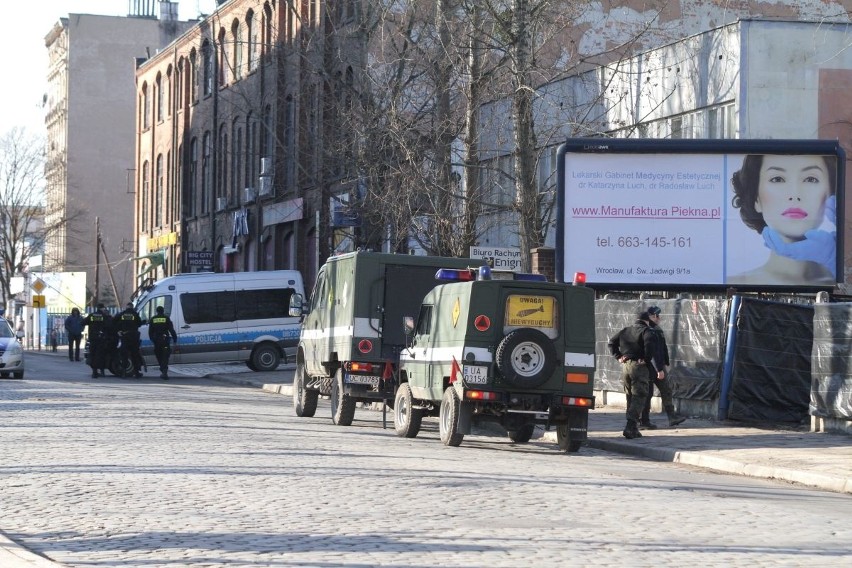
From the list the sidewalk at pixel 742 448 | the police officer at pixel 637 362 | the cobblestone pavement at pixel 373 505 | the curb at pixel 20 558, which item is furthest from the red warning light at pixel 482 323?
the curb at pixel 20 558

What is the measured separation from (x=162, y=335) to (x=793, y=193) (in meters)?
16.3

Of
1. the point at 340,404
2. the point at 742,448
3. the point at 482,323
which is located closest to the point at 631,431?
the point at 742,448

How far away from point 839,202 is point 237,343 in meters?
18.0

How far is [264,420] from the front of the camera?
2048cm

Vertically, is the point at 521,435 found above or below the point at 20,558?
below

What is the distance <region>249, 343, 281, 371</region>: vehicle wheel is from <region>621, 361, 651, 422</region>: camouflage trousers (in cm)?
2050

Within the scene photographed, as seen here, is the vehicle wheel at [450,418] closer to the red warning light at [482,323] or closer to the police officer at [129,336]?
the red warning light at [482,323]

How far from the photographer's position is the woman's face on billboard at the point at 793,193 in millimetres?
Result: 24875

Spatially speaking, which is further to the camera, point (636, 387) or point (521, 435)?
point (521, 435)

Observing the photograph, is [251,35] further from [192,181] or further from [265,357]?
[265,357]

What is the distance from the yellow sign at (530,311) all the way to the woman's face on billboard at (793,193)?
986cm

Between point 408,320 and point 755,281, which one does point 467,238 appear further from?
point 408,320

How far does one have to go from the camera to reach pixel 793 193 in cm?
2500

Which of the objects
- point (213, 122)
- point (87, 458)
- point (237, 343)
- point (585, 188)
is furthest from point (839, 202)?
point (213, 122)
